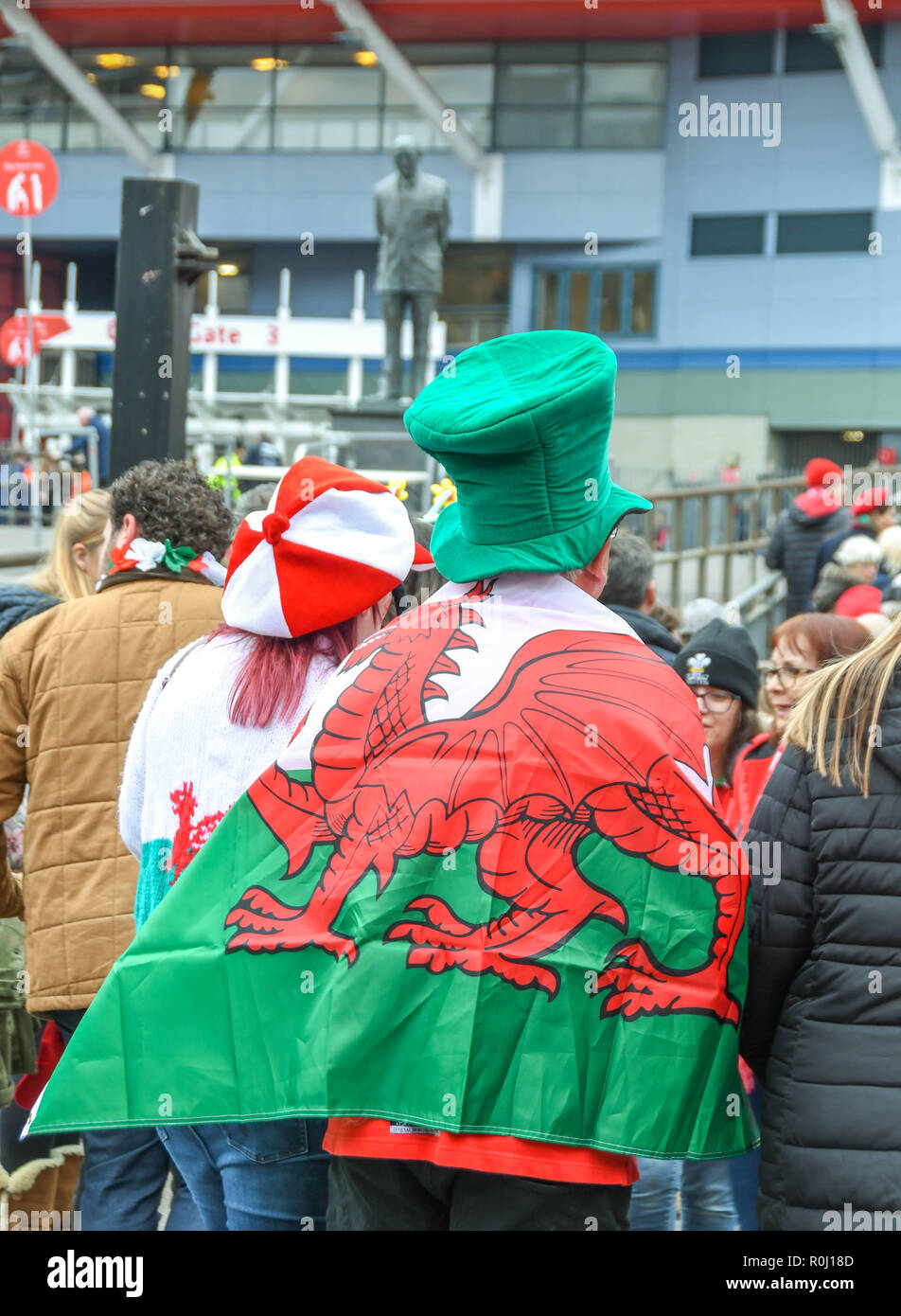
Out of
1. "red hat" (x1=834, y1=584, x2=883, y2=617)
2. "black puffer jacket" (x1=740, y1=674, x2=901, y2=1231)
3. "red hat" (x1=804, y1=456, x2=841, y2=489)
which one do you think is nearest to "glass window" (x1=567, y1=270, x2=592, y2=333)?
"red hat" (x1=804, y1=456, x2=841, y2=489)

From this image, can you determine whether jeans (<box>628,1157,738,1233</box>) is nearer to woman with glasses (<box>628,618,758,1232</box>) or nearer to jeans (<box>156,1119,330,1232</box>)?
woman with glasses (<box>628,618,758,1232</box>)

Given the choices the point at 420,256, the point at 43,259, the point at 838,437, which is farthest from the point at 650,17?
the point at 420,256

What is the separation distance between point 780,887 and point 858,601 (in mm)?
4439

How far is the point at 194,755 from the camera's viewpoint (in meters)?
2.43

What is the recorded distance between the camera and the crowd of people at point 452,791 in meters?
1.79

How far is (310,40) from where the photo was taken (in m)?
28.0

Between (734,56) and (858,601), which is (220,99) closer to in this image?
(734,56)

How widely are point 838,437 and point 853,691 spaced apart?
27783mm

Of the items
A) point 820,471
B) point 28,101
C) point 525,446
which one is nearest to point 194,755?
point 525,446

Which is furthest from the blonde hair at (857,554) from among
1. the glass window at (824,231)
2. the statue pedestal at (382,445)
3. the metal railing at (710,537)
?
the glass window at (824,231)

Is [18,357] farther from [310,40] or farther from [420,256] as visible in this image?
[310,40]

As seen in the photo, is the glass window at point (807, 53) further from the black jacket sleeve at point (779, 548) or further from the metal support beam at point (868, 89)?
the black jacket sleeve at point (779, 548)

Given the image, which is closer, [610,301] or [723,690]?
[723,690]

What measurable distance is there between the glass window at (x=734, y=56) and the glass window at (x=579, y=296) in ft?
13.5
